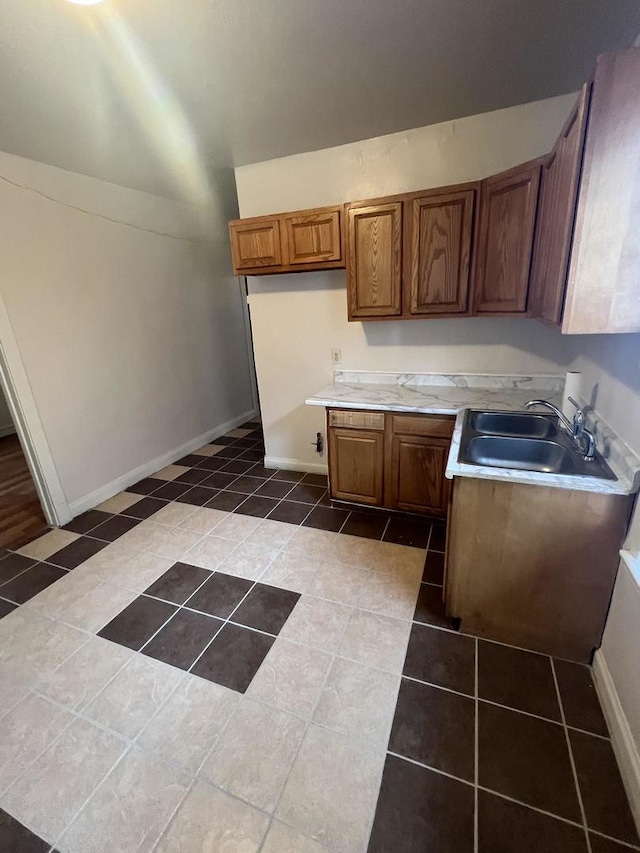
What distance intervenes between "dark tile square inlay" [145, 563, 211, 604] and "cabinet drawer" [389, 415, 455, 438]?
1.45m

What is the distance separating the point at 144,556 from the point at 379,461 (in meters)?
1.63

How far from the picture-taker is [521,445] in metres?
1.81

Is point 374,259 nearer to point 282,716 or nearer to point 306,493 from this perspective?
point 306,493

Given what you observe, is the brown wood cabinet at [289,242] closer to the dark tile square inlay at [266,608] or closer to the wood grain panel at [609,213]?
the wood grain panel at [609,213]

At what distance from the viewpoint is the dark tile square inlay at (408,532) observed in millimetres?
2309

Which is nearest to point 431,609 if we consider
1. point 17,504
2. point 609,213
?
point 609,213

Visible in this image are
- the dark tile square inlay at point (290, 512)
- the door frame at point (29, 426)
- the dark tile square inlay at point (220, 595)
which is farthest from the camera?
the dark tile square inlay at point (290, 512)

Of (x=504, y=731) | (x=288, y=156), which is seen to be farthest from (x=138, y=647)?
(x=288, y=156)

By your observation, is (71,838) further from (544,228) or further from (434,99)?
(434,99)

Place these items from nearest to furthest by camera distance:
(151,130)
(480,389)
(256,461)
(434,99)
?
(434,99) → (151,130) → (480,389) → (256,461)

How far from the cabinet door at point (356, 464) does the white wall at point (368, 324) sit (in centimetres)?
63

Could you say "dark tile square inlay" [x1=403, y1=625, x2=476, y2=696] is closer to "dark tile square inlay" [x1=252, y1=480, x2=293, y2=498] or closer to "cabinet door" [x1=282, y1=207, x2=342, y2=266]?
"dark tile square inlay" [x1=252, y1=480, x2=293, y2=498]

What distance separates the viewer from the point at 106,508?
2918 millimetres

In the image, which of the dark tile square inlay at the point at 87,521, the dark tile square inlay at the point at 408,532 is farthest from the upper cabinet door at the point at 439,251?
the dark tile square inlay at the point at 87,521
